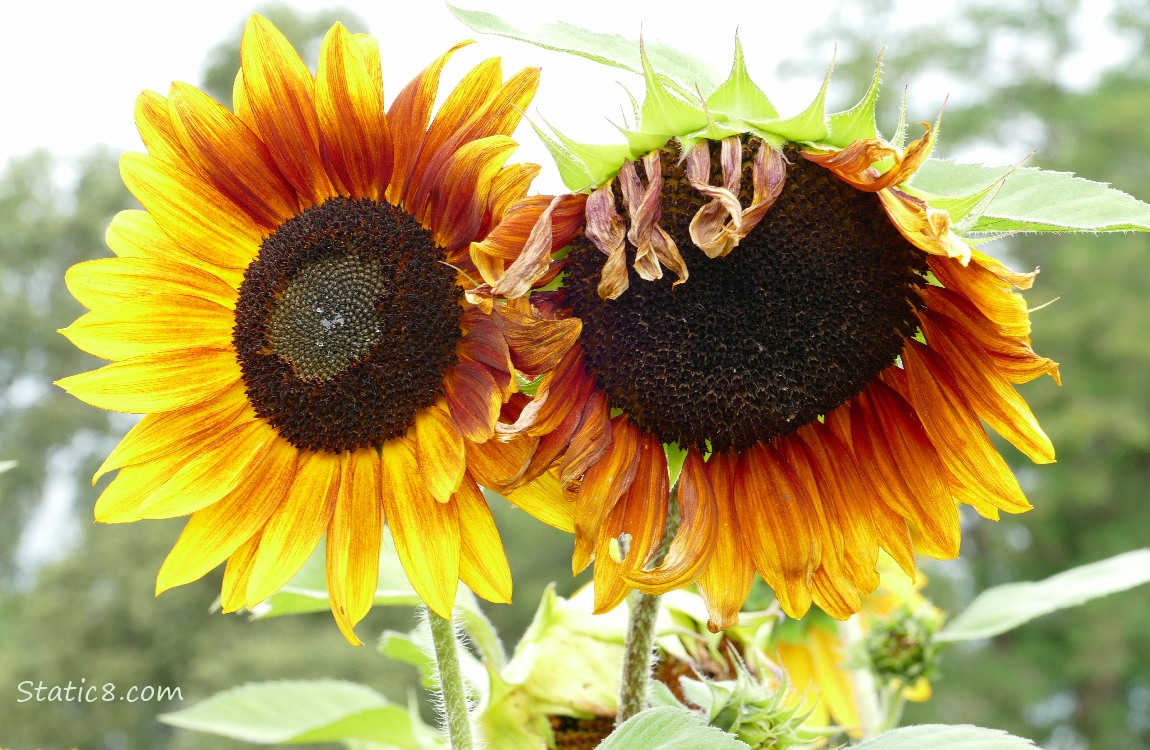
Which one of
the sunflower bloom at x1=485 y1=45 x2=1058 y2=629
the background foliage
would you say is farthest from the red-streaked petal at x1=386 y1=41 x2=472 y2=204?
the background foliage

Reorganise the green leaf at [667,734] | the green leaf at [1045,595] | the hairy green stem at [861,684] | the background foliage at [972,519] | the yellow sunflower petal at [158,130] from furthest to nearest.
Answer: the background foliage at [972,519]
the hairy green stem at [861,684]
the green leaf at [1045,595]
the yellow sunflower petal at [158,130]
the green leaf at [667,734]

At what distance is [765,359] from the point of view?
67 cm

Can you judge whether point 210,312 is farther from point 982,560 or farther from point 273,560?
point 982,560

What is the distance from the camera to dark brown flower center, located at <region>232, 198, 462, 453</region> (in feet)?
2.21

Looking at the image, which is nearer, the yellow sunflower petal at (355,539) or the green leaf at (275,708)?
the yellow sunflower petal at (355,539)

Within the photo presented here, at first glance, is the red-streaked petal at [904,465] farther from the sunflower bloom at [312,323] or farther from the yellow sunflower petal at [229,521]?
the yellow sunflower petal at [229,521]

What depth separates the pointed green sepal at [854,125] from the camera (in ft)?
1.97

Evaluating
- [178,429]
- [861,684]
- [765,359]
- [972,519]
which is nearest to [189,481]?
[178,429]

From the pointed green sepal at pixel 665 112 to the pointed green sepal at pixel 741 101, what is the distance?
1 cm

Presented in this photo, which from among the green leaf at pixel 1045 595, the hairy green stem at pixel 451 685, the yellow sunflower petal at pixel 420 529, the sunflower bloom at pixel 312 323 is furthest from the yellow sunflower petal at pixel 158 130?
the green leaf at pixel 1045 595

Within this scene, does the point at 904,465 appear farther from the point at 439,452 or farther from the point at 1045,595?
the point at 1045,595

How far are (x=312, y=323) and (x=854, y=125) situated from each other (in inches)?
13.5

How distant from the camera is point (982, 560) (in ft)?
30.8

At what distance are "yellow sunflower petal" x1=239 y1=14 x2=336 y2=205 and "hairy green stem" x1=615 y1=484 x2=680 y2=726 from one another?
307mm
